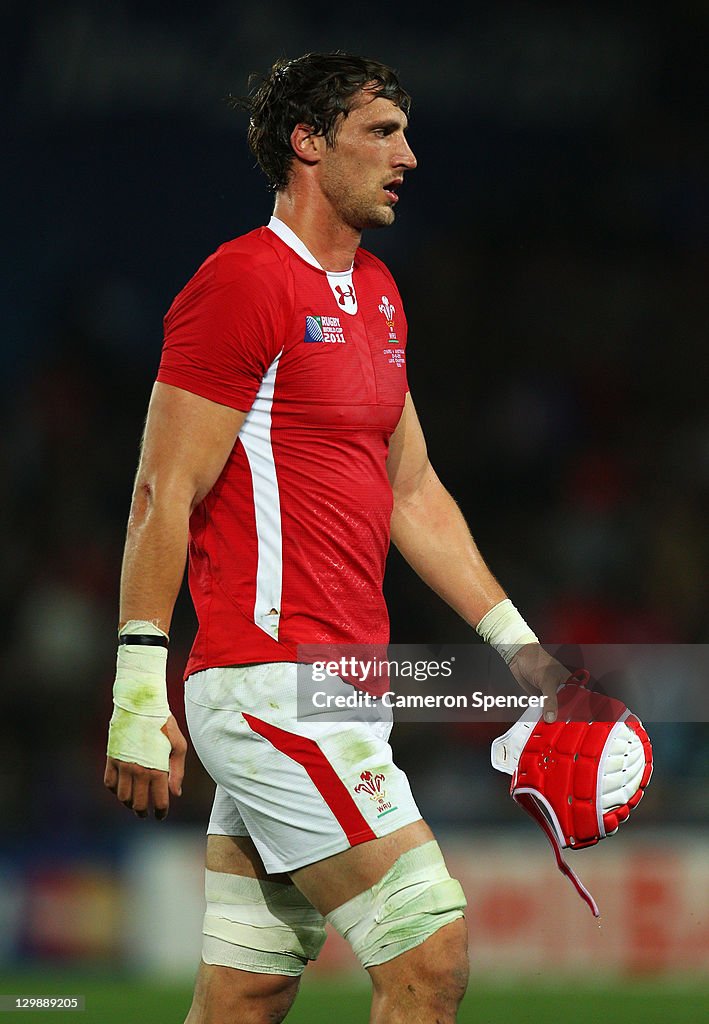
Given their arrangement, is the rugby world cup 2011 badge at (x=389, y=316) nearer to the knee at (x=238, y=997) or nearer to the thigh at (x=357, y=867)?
the thigh at (x=357, y=867)

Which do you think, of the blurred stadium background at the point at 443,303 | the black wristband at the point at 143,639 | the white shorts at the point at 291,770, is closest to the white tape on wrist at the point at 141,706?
the black wristband at the point at 143,639

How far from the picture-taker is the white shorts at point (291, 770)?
257 cm

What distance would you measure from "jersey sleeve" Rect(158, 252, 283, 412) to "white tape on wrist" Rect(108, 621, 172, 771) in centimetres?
48

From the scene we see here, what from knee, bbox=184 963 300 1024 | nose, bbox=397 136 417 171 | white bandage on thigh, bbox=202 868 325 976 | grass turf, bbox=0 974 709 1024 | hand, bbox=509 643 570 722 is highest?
nose, bbox=397 136 417 171

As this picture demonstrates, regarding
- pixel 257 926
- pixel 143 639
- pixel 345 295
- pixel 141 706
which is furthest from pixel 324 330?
pixel 257 926

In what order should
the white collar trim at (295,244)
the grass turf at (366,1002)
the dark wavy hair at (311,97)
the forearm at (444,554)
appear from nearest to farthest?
the white collar trim at (295,244)
the dark wavy hair at (311,97)
the forearm at (444,554)
the grass turf at (366,1002)

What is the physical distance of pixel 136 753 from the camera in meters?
2.57

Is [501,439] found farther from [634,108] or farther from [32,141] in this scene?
[32,141]

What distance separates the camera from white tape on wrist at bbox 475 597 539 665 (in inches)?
122

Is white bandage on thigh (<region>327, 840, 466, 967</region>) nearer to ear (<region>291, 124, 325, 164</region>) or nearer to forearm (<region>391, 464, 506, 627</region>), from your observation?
forearm (<region>391, 464, 506, 627</region>)

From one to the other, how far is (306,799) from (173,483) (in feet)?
2.10

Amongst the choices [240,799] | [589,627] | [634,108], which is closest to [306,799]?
[240,799]

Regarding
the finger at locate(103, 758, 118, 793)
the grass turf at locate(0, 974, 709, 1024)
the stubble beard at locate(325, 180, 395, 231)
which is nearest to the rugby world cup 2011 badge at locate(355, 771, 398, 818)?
the finger at locate(103, 758, 118, 793)

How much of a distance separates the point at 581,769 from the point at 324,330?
40.1 inches
